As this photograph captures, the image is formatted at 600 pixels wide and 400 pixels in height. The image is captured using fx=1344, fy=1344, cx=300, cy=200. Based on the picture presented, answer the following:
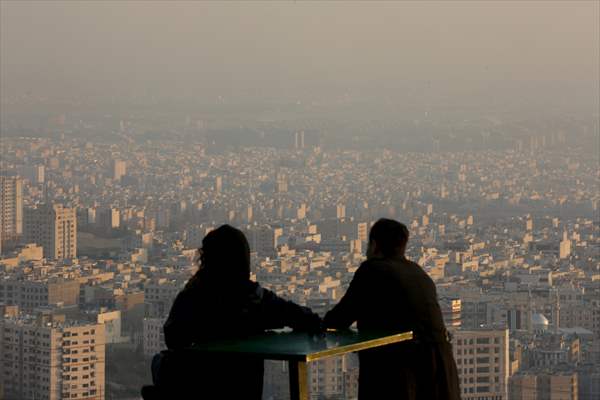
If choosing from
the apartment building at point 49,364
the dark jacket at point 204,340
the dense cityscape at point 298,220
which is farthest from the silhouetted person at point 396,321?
the dense cityscape at point 298,220

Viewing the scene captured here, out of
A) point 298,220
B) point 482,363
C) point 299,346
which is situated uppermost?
point 299,346

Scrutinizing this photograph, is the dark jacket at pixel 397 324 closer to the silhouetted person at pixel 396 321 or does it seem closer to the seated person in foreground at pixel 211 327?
the silhouetted person at pixel 396 321

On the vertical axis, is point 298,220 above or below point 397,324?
below

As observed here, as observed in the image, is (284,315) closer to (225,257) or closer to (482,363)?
(225,257)

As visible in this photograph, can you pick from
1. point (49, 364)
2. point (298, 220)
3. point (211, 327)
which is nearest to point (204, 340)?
point (211, 327)

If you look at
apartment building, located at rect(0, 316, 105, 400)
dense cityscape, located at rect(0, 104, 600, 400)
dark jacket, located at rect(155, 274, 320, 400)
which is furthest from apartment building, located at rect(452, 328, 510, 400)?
dark jacket, located at rect(155, 274, 320, 400)

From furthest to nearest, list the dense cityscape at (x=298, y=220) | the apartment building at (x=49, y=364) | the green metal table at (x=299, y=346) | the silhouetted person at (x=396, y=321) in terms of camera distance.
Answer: the dense cityscape at (x=298, y=220), the apartment building at (x=49, y=364), the silhouetted person at (x=396, y=321), the green metal table at (x=299, y=346)
